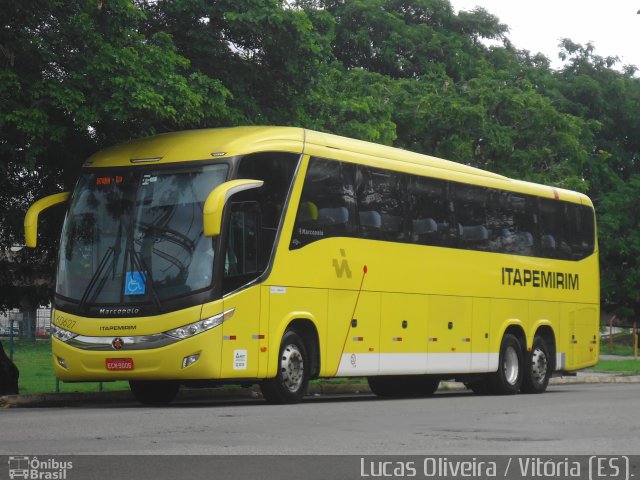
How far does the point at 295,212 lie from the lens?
1911 cm

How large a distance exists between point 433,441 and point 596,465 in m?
2.18

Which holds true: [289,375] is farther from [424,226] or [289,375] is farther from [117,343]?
[424,226]

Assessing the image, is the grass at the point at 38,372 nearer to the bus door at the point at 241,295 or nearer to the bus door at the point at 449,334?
the bus door at the point at 241,295

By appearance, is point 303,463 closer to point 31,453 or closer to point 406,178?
point 31,453

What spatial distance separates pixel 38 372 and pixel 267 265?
13.7 metres

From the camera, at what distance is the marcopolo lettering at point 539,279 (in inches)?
989

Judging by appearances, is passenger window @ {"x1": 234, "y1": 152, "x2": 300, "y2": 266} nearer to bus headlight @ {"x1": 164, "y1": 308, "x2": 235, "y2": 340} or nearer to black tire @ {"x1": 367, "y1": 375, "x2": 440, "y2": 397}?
bus headlight @ {"x1": 164, "y1": 308, "x2": 235, "y2": 340}

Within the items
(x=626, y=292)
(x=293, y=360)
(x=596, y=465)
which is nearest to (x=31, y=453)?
(x=596, y=465)

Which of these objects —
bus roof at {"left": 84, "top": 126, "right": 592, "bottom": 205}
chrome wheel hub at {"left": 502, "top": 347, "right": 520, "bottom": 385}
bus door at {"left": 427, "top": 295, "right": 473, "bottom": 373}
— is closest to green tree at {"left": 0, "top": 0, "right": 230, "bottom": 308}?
bus roof at {"left": 84, "top": 126, "right": 592, "bottom": 205}

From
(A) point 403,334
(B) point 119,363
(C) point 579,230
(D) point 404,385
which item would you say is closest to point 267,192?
(B) point 119,363

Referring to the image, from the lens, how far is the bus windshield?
59.1 feet

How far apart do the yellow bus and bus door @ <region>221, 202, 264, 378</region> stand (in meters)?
0.02

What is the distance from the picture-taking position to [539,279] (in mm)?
26125

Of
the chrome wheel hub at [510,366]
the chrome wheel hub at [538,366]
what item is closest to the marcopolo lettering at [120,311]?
the chrome wheel hub at [510,366]
